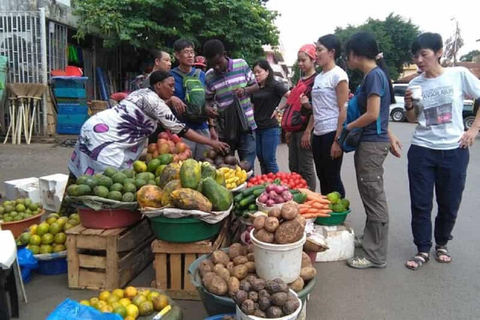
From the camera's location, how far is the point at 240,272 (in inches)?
110

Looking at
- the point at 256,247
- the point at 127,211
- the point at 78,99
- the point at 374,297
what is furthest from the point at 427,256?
the point at 78,99

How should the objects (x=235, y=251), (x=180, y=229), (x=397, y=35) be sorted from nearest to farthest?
(x=235, y=251), (x=180, y=229), (x=397, y=35)

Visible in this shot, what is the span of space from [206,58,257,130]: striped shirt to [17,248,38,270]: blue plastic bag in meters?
2.79

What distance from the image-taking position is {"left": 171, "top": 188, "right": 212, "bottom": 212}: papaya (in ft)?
10.3

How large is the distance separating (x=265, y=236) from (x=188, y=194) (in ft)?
2.50

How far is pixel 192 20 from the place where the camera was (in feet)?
40.0

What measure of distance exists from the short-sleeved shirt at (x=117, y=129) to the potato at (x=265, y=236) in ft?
6.18

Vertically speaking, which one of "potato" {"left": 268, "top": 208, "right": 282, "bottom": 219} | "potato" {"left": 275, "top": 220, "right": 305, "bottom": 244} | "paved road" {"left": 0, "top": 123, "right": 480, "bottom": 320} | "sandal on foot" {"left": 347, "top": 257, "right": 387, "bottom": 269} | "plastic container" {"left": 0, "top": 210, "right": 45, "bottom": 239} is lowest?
"paved road" {"left": 0, "top": 123, "right": 480, "bottom": 320}

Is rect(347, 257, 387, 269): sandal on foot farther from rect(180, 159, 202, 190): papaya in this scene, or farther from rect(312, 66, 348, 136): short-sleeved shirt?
rect(180, 159, 202, 190): papaya

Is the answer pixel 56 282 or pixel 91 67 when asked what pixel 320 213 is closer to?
pixel 56 282

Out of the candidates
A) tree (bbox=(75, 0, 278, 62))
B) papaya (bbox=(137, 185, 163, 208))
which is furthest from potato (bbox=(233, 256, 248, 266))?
tree (bbox=(75, 0, 278, 62))

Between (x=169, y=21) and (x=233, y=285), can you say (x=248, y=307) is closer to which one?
(x=233, y=285)

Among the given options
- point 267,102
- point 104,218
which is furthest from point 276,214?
point 267,102

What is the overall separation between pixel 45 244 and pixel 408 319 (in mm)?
3207
